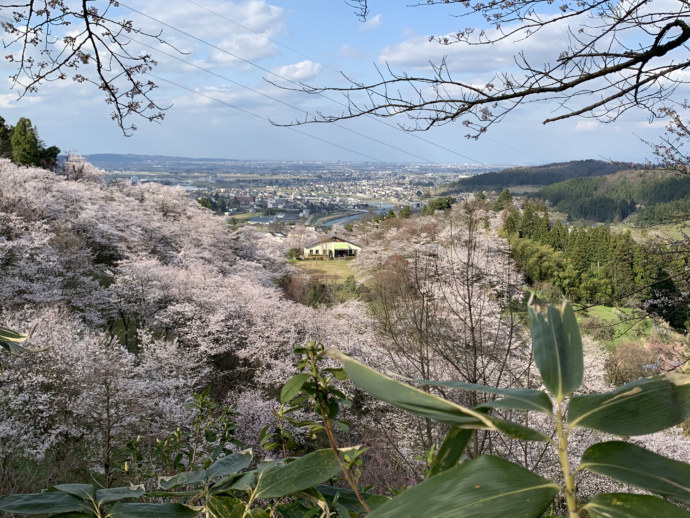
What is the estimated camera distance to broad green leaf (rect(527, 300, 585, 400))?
38 centimetres

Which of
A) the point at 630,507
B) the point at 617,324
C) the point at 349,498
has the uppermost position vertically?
the point at 630,507

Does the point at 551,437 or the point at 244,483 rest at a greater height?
the point at 551,437

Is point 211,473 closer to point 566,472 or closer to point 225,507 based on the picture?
point 225,507

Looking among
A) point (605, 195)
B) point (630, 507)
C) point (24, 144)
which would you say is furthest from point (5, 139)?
point (605, 195)

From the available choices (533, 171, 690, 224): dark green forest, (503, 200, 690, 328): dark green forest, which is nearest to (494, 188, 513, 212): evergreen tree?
(503, 200, 690, 328): dark green forest

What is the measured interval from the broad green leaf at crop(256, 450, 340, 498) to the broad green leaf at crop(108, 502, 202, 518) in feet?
0.33

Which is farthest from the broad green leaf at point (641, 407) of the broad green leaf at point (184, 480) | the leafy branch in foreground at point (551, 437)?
the broad green leaf at point (184, 480)

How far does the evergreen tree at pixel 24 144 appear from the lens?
739 inches

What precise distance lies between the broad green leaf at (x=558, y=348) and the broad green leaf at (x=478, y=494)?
0.26 feet

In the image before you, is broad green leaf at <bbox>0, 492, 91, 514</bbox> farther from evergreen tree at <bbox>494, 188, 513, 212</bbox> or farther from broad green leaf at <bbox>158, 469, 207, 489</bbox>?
evergreen tree at <bbox>494, 188, 513, 212</bbox>

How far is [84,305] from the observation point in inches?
556

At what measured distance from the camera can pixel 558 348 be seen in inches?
15.6

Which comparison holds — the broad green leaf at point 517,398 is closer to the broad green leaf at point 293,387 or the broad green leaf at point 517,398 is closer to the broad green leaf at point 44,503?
the broad green leaf at point 293,387

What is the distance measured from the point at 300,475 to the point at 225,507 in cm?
12
